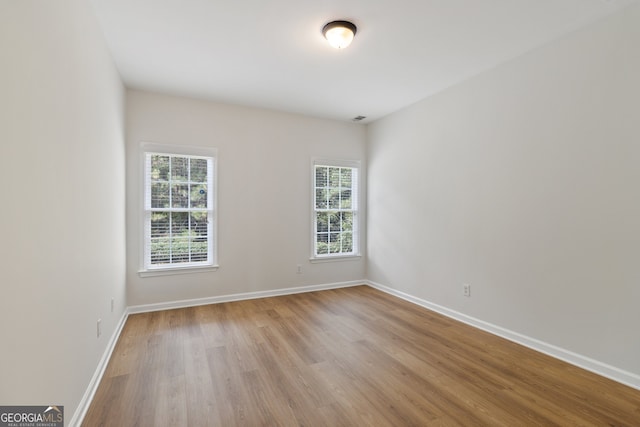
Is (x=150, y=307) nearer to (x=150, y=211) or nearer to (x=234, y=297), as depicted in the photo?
(x=234, y=297)

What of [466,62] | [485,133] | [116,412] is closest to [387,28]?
[466,62]

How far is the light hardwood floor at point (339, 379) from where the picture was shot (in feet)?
6.19

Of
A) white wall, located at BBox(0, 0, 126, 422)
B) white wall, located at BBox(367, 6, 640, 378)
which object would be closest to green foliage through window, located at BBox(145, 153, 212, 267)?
white wall, located at BBox(0, 0, 126, 422)

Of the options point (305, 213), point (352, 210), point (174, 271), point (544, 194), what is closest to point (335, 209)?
point (352, 210)

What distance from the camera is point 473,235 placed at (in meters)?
3.42

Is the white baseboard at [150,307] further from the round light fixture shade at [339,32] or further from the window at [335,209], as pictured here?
the round light fixture shade at [339,32]

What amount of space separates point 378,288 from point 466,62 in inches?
134

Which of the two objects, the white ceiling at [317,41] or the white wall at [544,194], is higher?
the white ceiling at [317,41]

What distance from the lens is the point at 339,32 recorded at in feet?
8.09

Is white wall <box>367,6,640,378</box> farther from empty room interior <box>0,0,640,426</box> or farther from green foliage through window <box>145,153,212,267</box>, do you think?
green foliage through window <box>145,153,212,267</box>

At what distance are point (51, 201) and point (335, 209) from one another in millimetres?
3926

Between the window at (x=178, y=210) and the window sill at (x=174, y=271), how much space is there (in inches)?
1.2

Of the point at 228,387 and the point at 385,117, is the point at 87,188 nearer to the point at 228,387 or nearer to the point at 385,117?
the point at 228,387

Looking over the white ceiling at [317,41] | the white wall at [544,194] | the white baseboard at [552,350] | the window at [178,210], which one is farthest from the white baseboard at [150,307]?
the white ceiling at [317,41]
